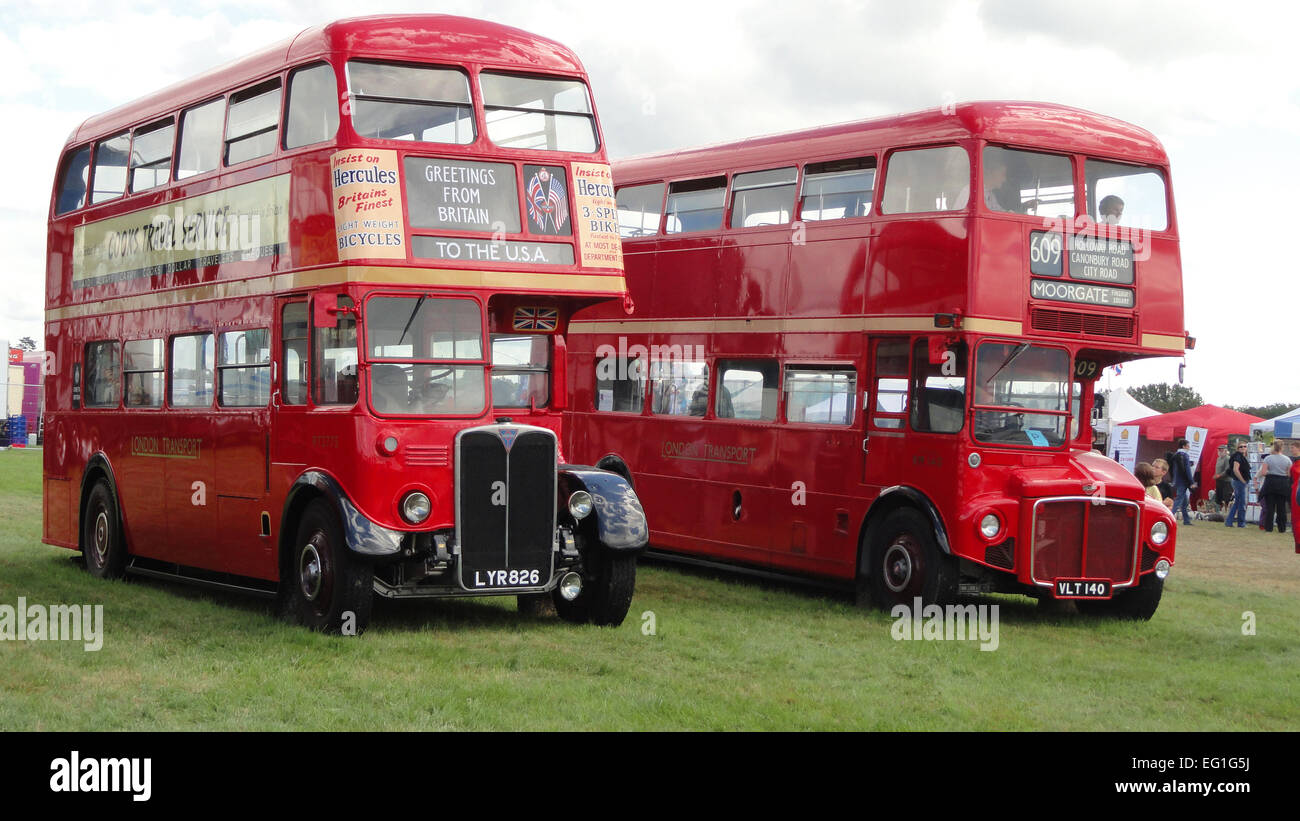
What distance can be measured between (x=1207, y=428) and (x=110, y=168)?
2484 centimetres

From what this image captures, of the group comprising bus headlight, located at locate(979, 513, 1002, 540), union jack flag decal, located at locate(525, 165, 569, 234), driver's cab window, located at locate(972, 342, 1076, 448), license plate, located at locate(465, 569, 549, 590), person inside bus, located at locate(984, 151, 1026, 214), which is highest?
person inside bus, located at locate(984, 151, 1026, 214)

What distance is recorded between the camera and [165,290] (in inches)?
549

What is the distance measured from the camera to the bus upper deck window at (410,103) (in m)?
11.3

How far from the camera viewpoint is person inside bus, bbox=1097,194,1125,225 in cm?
1391

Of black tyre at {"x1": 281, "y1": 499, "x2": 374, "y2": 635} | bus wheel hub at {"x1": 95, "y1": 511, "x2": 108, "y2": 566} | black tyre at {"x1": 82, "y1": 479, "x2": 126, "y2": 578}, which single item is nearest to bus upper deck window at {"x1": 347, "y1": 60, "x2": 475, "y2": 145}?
black tyre at {"x1": 281, "y1": 499, "x2": 374, "y2": 635}

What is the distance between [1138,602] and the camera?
1389 centimetres

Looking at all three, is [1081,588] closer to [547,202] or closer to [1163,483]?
[547,202]

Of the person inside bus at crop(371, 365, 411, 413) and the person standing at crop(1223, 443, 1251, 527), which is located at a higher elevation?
the person inside bus at crop(371, 365, 411, 413)

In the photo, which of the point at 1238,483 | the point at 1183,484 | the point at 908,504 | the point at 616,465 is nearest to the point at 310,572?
the point at 908,504

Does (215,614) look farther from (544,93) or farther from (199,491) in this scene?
(544,93)

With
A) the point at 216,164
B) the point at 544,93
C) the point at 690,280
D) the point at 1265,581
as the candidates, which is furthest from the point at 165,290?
the point at 1265,581

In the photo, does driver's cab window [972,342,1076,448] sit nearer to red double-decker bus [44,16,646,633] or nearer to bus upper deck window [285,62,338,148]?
red double-decker bus [44,16,646,633]

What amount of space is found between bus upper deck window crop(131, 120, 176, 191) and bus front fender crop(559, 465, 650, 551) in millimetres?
4837

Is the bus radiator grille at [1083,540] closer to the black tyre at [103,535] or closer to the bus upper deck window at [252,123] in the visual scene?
the bus upper deck window at [252,123]
